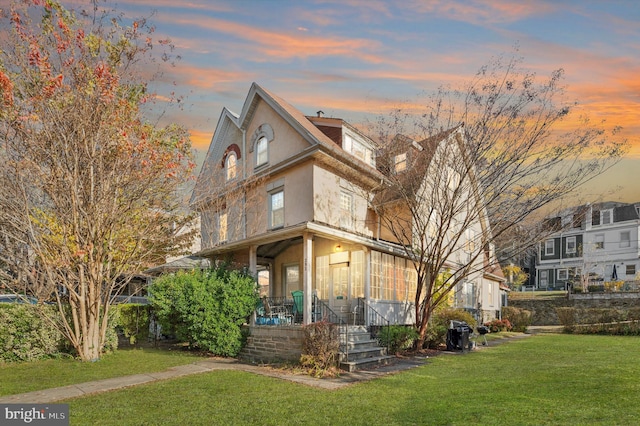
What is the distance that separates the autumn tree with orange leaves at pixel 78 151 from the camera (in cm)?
1156

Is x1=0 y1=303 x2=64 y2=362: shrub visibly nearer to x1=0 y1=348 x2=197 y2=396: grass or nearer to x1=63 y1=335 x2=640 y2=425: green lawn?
x1=0 y1=348 x2=197 y2=396: grass

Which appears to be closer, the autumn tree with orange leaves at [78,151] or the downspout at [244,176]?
the autumn tree with orange leaves at [78,151]

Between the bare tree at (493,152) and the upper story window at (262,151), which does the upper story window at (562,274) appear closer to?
the bare tree at (493,152)

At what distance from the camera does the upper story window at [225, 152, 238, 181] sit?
64.0ft

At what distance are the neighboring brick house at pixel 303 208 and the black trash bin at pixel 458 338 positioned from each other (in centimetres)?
187

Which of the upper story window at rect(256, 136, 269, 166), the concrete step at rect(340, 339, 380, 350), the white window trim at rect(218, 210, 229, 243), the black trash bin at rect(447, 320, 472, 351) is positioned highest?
the upper story window at rect(256, 136, 269, 166)

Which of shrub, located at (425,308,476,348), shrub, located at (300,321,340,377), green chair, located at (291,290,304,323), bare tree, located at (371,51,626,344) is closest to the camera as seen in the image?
shrub, located at (300,321,340,377)

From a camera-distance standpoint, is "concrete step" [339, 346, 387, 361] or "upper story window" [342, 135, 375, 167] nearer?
"concrete step" [339, 346, 387, 361]

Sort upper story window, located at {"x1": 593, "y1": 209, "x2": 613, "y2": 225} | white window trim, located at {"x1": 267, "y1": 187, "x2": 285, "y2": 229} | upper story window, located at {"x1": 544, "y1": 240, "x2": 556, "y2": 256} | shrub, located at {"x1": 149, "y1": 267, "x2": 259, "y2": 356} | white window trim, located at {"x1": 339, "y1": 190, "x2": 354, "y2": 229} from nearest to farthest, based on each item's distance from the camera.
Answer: shrub, located at {"x1": 149, "y1": 267, "x2": 259, "y2": 356}
white window trim, located at {"x1": 339, "y1": 190, "x2": 354, "y2": 229}
white window trim, located at {"x1": 267, "y1": 187, "x2": 285, "y2": 229}
upper story window, located at {"x1": 593, "y1": 209, "x2": 613, "y2": 225}
upper story window, located at {"x1": 544, "y1": 240, "x2": 556, "y2": 256}

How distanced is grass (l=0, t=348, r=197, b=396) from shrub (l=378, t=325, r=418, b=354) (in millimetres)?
5971

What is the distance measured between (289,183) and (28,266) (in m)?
9.32

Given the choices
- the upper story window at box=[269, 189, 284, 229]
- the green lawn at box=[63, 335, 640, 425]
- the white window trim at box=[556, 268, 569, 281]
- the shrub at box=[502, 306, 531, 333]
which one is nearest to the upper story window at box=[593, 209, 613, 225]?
the white window trim at box=[556, 268, 569, 281]

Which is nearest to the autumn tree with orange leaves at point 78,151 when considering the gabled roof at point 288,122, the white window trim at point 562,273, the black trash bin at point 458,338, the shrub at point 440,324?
the gabled roof at point 288,122

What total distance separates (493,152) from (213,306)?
10.6 meters
